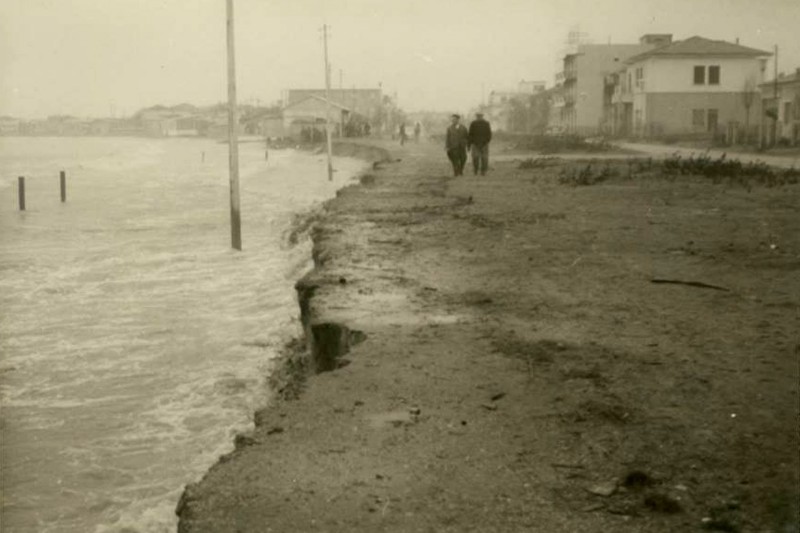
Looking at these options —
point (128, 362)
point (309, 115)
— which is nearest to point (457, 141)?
point (128, 362)

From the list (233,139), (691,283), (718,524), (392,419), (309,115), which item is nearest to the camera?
(718,524)

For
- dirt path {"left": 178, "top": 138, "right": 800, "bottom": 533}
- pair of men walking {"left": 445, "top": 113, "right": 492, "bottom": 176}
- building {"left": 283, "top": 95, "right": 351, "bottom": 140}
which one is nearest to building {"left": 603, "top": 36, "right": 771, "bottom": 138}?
pair of men walking {"left": 445, "top": 113, "right": 492, "bottom": 176}

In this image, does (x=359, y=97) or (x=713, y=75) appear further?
(x=359, y=97)

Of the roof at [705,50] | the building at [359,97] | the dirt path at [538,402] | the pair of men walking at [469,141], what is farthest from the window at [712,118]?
the building at [359,97]

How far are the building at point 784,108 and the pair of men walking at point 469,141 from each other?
18117 mm

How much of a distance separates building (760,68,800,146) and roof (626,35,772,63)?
1065cm

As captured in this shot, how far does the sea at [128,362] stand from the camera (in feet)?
19.8

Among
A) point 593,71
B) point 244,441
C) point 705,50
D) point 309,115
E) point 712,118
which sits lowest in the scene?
point 244,441

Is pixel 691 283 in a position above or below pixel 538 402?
above

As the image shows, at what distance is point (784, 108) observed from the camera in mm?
43469

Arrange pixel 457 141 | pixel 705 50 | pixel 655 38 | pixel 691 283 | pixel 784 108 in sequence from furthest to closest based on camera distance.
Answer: pixel 655 38 → pixel 705 50 → pixel 784 108 → pixel 457 141 → pixel 691 283

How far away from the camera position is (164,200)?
35.7 meters

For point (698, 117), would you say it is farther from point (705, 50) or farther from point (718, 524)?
point (718, 524)

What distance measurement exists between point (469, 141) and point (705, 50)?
37.3 meters
